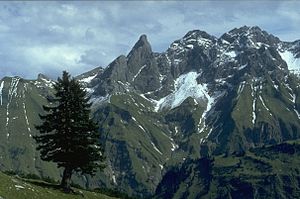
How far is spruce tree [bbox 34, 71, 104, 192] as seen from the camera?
6738 cm

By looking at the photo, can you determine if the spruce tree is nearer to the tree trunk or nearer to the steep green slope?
the tree trunk

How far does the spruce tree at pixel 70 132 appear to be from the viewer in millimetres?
67375

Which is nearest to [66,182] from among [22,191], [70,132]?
[70,132]

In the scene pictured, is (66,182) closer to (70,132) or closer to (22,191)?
(70,132)

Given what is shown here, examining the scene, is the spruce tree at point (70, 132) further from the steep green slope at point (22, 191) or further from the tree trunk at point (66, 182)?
the steep green slope at point (22, 191)

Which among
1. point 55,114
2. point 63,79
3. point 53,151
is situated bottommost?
point 53,151

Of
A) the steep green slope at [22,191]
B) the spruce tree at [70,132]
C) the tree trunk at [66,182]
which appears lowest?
the steep green slope at [22,191]

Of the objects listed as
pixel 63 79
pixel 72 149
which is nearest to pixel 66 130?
pixel 72 149

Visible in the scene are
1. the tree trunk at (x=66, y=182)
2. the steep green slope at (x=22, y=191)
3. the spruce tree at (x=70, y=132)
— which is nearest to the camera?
the steep green slope at (x=22, y=191)

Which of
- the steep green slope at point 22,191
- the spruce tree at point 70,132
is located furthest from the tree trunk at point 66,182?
the steep green slope at point 22,191

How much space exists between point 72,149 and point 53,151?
3694mm

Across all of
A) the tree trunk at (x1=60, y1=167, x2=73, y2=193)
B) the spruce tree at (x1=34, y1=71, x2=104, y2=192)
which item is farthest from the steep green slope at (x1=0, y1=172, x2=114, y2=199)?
the spruce tree at (x1=34, y1=71, x2=104, y2=192)

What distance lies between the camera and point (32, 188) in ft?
190

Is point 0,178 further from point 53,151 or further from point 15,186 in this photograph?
point 53,151
